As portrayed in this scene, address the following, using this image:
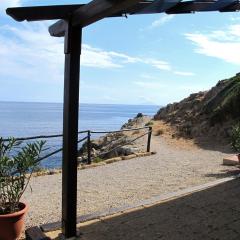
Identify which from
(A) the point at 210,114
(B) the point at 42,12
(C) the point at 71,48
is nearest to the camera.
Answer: (B) the point at 42,12

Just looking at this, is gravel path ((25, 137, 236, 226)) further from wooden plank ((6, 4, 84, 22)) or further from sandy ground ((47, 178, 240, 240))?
wooden plank ((6, 4, 84, 22))

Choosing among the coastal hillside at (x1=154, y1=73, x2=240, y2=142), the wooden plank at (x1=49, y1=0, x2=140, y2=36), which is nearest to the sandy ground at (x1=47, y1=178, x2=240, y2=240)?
the wooden plank at (x1=49, y1=0, x2=140, y2=36)

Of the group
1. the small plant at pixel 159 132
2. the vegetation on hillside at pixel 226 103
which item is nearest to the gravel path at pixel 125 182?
the vegetation on hillside at pixel 226 103

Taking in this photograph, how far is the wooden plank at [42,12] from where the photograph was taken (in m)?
4.41

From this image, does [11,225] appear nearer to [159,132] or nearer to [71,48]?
[71,48]

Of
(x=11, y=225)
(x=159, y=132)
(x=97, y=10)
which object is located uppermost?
(x=97, y=10)

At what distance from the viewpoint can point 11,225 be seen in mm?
4793

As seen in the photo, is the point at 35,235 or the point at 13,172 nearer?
the point at 35,235

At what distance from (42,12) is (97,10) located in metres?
0.59

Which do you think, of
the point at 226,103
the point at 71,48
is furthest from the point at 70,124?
the point at 226,103

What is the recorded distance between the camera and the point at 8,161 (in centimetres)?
502

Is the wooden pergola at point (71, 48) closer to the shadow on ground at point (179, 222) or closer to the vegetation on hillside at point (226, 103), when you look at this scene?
the shadow on ground at point (179, 222)

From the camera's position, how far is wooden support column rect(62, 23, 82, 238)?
475cm

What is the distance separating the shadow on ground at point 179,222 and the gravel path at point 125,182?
95 centimetres
